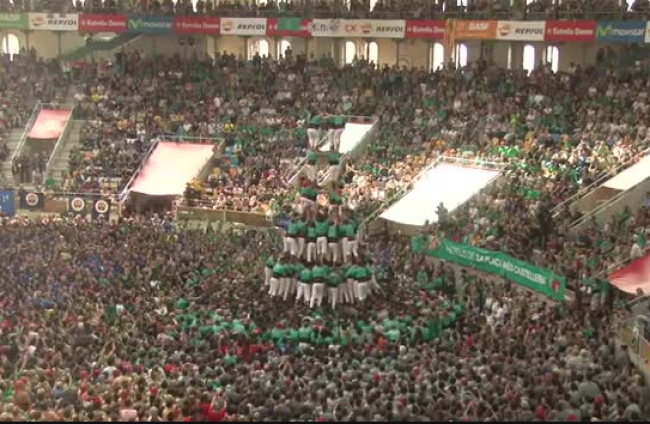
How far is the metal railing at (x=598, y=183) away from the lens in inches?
1414

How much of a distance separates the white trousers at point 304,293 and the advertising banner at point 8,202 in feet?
58.0

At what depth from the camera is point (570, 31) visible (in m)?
45.8

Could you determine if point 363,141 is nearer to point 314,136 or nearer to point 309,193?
point 314,136

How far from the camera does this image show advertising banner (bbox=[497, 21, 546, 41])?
4666cm

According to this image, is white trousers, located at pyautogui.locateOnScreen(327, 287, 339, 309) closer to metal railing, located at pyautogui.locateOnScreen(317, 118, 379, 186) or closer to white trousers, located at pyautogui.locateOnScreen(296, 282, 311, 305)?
white trousers, located at pyautogui.locateOnScreen(296, 282, 311, 305)

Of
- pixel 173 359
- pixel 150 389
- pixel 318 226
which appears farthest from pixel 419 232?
pixel 150 389

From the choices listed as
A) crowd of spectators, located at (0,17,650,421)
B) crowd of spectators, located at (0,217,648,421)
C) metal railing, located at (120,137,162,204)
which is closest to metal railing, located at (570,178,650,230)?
crowd of spectators, located at (0,17,650,421)

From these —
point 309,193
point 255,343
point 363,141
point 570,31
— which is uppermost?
point 570,31

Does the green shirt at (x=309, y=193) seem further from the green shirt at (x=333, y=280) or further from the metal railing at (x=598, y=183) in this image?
the metal railing at (x=598, y=183)

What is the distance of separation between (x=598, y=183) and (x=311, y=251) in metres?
11.6

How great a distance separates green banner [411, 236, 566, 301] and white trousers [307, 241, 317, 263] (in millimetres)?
5456

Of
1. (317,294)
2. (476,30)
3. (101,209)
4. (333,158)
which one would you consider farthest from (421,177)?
(101,209)

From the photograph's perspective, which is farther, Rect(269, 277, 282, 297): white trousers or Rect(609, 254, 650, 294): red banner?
Rect(269, 277, 282, 297): white trousers

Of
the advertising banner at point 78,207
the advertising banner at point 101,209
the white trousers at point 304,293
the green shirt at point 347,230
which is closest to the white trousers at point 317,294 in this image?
the white trousers at point 304,293
